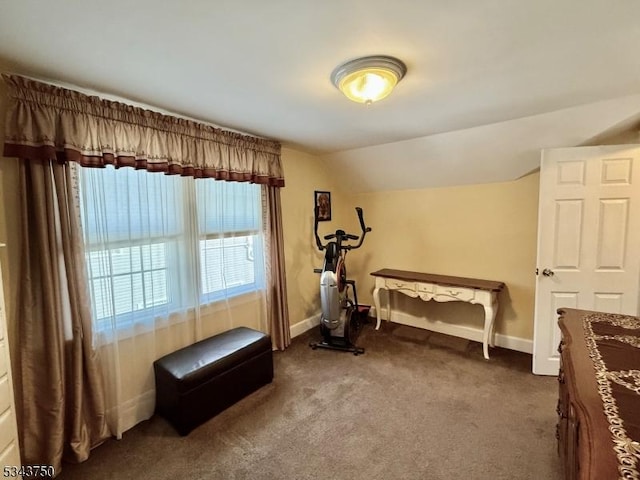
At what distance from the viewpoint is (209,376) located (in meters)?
2.13

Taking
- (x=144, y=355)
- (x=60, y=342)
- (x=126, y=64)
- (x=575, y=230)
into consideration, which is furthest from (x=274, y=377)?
(x=575, y=230)

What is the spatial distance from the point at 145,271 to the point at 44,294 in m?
0.58

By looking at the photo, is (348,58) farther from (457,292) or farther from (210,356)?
(457,292)

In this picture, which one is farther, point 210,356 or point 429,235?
point 429,235

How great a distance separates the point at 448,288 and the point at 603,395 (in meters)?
2.24

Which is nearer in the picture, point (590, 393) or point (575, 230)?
point (590, 393)

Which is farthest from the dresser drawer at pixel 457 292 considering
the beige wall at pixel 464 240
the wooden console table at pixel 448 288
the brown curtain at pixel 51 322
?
the brown curtain at pixel 51 322

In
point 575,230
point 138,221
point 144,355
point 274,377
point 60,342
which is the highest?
point 138,221

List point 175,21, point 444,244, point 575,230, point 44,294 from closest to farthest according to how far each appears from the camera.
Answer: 1. point 175,21
2. point 44,294
3. point 575,230
4. point 444,244

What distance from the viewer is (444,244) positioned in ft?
11.7

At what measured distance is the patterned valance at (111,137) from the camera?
161 centimetres

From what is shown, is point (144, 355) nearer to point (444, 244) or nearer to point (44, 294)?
point (44, 294)

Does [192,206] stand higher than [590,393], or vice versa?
[192,206]

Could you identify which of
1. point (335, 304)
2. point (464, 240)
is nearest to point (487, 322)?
point (464, 240)
